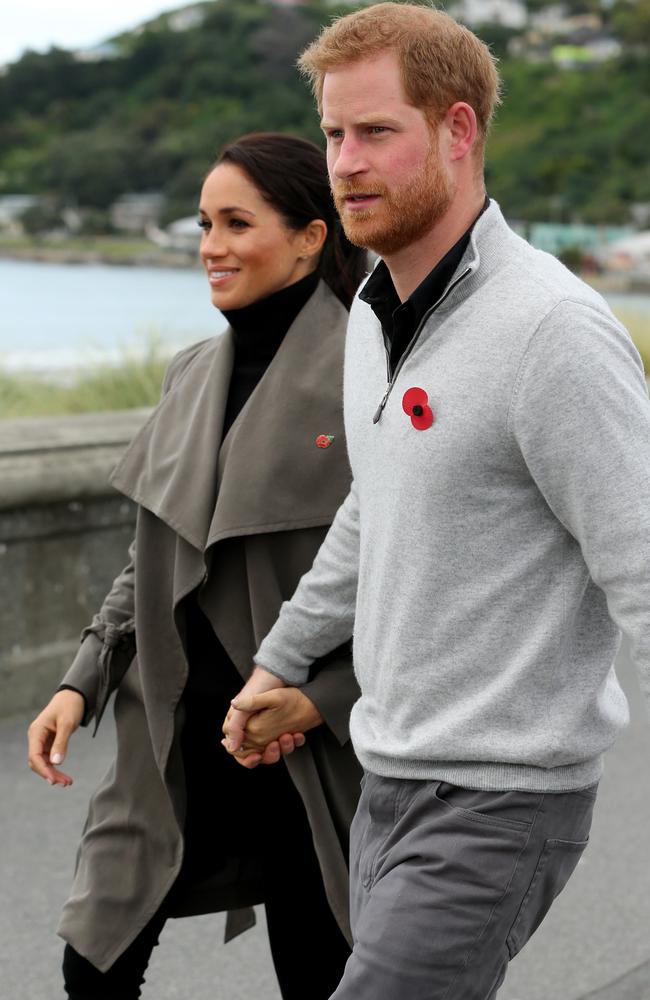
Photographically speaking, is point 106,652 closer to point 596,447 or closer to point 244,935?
point 596,447

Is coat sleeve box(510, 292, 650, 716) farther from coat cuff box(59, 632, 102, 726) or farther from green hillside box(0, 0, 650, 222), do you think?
green hillside box(0, 0, 650, 222)

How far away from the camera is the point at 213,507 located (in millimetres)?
2631

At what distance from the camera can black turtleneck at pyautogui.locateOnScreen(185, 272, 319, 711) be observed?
2.64 m

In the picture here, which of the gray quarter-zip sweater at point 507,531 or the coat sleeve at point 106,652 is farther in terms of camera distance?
the coat sleeve at point 106,652

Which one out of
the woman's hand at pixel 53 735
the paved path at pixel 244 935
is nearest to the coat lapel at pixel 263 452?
the woman's hand at pixel 53 735

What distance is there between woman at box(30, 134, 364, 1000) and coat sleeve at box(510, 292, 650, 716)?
0.85 meters

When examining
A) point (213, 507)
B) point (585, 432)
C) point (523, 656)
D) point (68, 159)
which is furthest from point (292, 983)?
point (68, 159)

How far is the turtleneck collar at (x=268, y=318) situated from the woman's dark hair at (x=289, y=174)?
0.11 m

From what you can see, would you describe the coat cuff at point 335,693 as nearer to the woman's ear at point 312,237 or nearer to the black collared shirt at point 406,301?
the black collared shirt at point 406,301

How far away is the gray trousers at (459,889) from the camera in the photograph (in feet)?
6.03

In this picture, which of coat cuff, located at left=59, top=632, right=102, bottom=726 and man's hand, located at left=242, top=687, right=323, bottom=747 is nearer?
man's hand, located at left=242, top=687, right=323, bottom=747

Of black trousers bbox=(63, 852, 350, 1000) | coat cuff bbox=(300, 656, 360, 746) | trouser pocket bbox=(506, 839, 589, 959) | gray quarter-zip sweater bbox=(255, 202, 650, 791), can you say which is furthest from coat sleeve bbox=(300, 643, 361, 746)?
trouser pocket bbox=(506, 839, 589, 959)

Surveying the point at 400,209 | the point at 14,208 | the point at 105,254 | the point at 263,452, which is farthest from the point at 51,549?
the point at 105,254

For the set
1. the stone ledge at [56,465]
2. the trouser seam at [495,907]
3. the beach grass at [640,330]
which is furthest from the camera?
the beach grass at [640,330]
